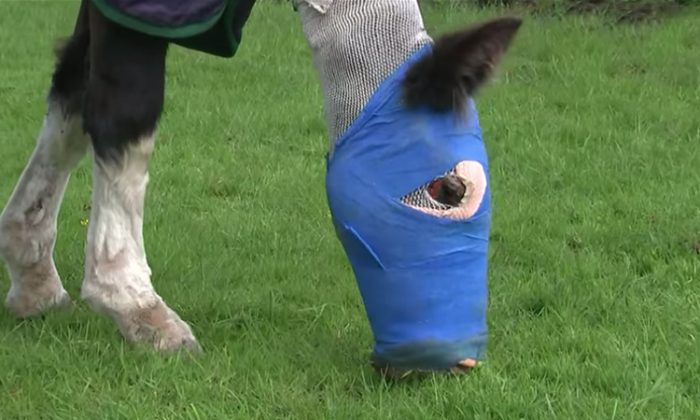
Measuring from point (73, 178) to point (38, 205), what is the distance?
1.73 metres

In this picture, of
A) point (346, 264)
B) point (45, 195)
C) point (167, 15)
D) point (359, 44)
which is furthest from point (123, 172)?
point (346, 264)

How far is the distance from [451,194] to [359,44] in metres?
0.41

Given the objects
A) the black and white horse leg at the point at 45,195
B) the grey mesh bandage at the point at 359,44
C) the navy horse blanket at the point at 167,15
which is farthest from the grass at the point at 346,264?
the navy horse blanket at the point at 167,15

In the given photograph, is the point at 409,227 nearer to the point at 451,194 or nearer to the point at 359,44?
the point at 451,194

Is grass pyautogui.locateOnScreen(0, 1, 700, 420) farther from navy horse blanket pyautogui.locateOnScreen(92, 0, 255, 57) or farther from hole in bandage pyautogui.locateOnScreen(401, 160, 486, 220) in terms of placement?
navy horse blanket pyautogui.locateOnScreen(92, 0, 255, 57)

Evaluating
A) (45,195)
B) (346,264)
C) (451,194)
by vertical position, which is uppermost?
(451,194)

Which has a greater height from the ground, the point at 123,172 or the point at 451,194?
the point at 451,194

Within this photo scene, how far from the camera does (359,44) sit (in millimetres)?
2838

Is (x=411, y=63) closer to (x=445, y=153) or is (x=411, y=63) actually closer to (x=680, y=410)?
(x=445, y=153)

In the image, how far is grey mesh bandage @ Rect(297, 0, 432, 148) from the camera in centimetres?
284

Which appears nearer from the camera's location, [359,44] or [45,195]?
[359,44]

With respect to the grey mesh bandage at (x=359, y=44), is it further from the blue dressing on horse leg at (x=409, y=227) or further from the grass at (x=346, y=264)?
the grass at (x=346, y=264)

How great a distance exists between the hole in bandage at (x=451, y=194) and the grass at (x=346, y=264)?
0.28 meters

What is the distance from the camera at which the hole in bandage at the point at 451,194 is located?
279 centimetres
